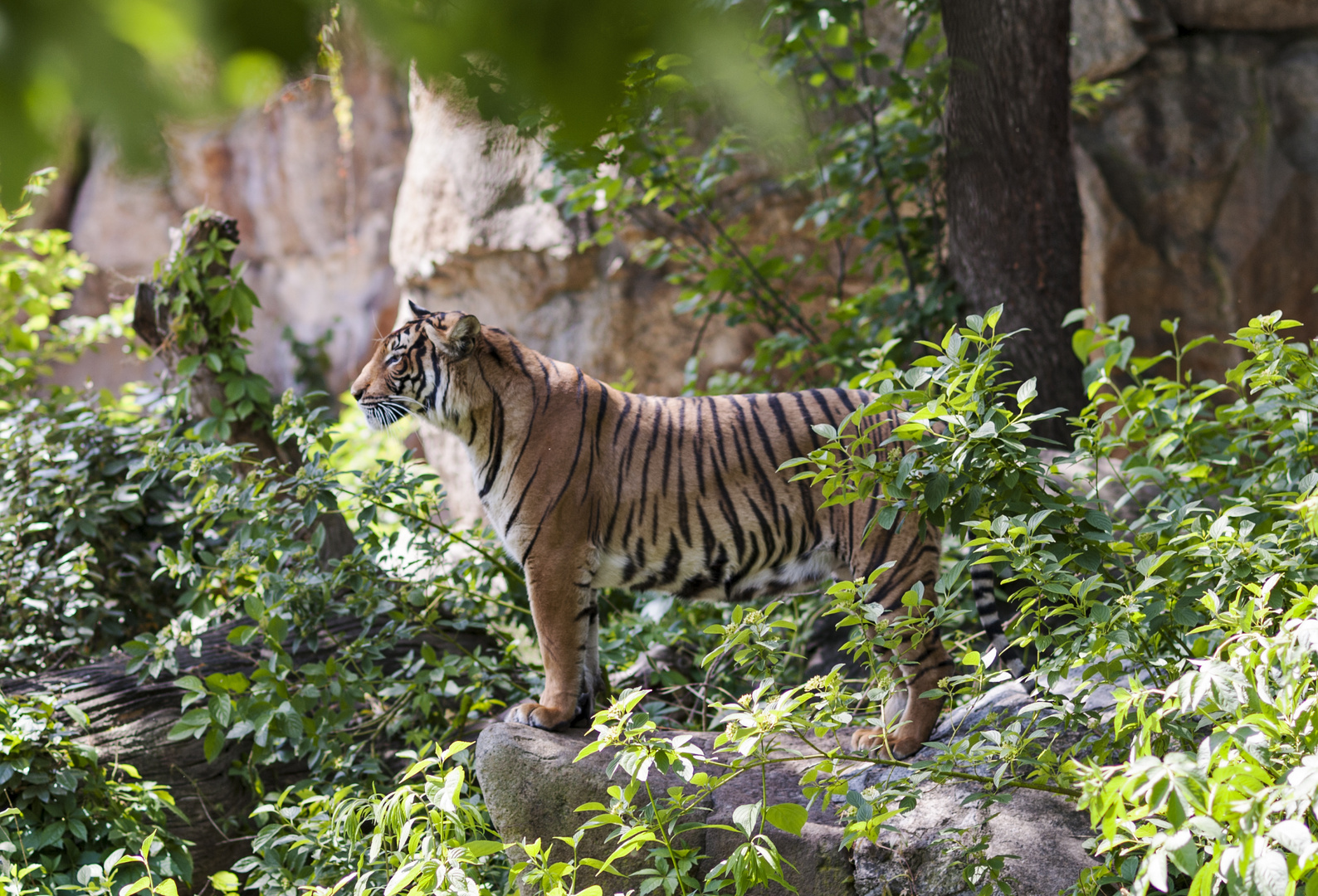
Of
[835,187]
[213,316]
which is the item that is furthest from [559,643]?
[835,187]

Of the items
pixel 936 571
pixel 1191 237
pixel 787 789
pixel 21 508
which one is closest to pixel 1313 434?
pixel 936 571

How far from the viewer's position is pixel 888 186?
4949 mm

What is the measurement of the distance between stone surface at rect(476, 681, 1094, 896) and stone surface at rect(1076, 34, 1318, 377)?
5.45 metres

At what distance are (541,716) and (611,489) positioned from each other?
75 centimetres

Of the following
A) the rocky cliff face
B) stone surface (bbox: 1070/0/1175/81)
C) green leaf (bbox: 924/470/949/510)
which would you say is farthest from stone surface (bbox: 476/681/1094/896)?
stone surface (bbox: 1070/0/1175/81)

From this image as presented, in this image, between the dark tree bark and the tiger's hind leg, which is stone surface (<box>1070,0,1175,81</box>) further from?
the tiger's hind leg

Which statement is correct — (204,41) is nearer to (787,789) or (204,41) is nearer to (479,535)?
(787,789)

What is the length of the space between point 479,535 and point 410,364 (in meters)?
0.78

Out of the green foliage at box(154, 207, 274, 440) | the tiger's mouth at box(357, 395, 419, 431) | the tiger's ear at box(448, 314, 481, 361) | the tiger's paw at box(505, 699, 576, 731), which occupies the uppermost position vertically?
the green foliage at box(154, 207, 274, 440)

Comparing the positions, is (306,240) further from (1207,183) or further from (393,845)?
(393,845)

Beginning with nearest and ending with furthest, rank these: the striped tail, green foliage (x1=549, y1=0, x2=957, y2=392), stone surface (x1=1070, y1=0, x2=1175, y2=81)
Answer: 1. the striped tail
2. green foliage (x1=549, y1=0, x2=957, y2=392)
3. stone surface (x1=1070, y1=0, x2=1175, y2=81)

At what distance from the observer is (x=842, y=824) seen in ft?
8.72

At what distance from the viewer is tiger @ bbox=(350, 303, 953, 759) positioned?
3.17 m

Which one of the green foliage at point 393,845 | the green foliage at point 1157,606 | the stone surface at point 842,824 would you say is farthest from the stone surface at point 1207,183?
the green foliage at point 393,845
